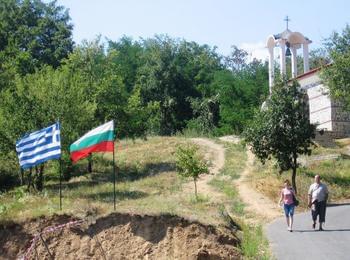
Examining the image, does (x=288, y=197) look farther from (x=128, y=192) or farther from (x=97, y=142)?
(x=128, y=192)

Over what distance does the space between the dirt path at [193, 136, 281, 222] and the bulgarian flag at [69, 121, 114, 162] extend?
7.10 m

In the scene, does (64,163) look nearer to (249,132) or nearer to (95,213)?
(249,132)

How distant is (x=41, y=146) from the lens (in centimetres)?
2012

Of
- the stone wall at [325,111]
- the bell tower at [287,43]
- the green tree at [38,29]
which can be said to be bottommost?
the stone wall at [325,111]

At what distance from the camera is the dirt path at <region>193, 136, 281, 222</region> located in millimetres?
23531

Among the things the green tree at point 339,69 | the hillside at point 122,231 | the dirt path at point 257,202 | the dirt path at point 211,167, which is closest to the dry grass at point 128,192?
the hillside at point 122,231

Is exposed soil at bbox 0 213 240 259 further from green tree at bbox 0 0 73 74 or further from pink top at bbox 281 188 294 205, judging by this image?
green tree at bbox 0 0 73 74

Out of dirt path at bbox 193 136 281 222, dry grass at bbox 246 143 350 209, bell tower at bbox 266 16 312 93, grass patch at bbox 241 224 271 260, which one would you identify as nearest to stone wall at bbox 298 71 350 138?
bell tower at bbox 266 16 312 93

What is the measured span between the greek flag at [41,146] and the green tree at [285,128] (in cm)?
1124

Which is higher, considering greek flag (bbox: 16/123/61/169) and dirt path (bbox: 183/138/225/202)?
greek flag (bbox: 16/123/61/169)

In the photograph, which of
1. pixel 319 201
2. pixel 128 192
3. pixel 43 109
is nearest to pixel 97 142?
pixel 319 201

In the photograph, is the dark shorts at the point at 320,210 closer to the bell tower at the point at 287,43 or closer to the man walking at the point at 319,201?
the man walking at the point at 319,201

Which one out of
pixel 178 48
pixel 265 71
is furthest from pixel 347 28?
pixel 178 48

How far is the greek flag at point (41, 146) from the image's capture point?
19.7 meters
